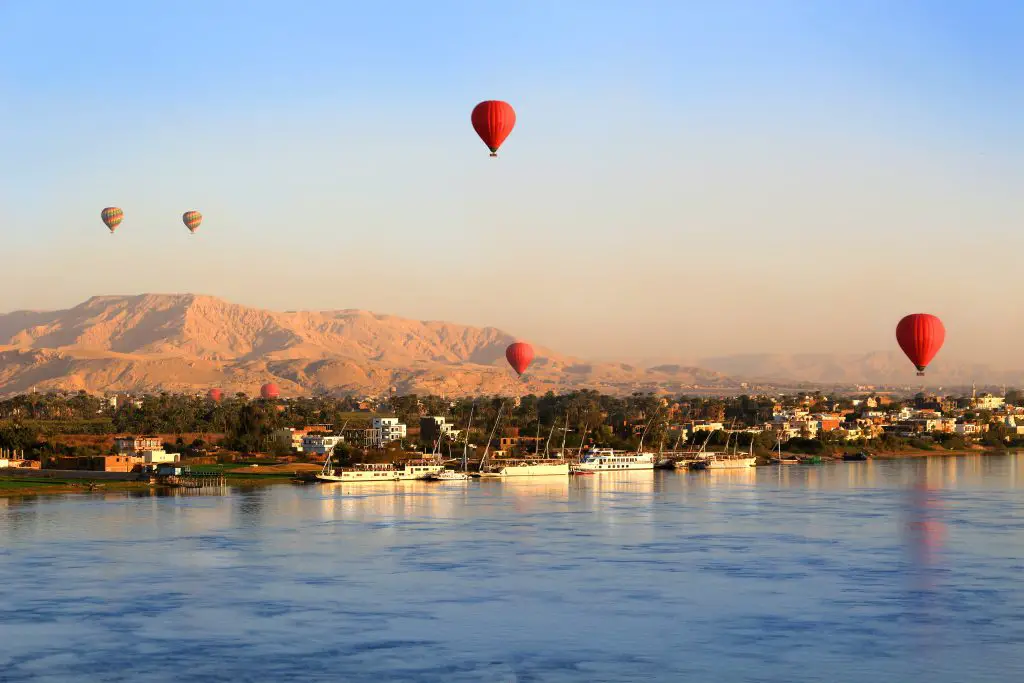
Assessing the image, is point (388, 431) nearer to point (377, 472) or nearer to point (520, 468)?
point (520, 468)

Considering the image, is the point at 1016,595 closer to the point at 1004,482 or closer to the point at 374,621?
the point at 374,621

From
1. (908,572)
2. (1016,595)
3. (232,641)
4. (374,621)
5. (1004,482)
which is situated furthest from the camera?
(1004,482)

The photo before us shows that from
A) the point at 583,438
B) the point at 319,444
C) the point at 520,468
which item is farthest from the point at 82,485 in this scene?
the point at 583,438

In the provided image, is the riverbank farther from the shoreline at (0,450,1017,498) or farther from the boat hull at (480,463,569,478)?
the boat hull at (480,463,569,478)

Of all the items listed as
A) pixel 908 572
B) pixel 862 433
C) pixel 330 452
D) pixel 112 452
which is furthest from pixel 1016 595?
pixel 862 433

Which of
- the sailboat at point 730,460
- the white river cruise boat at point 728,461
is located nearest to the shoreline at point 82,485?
the white river cruise boat at point 728,461

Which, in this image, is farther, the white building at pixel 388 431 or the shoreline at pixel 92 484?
the white building at pixel 388 431

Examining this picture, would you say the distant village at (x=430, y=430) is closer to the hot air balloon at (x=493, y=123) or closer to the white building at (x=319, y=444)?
the white building at (x=319, y=444)
